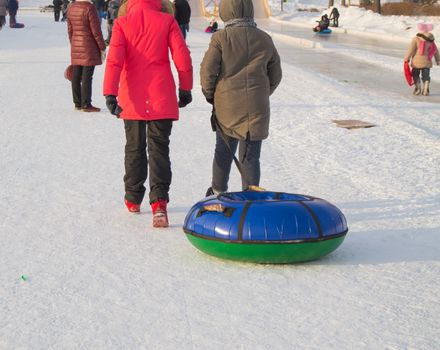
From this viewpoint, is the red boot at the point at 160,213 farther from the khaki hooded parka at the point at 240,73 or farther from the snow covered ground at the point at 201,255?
the khaki hooded parka at the point at 240,73

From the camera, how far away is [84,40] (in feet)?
39.7

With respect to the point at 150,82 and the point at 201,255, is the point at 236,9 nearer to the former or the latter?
the point at 150,82

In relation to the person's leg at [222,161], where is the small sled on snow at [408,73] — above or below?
below

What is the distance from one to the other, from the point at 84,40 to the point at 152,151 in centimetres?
588

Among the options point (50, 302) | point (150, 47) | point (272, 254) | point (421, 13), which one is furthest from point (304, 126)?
point (421, 13)

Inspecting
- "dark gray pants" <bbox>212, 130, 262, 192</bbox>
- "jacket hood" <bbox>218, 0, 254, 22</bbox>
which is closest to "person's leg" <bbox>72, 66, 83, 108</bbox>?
"dark gray pants" <bbox>212, 130, 262, 192</bbox>

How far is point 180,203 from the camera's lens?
7250 millimetres

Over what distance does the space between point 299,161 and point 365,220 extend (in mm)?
2354

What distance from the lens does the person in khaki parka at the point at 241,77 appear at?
20.6ft

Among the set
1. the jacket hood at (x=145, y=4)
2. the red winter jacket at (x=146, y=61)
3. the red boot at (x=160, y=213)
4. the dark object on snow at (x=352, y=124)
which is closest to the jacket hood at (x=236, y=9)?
the red winter jacket at (x=146, y=61)

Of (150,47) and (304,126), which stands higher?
(150,47)

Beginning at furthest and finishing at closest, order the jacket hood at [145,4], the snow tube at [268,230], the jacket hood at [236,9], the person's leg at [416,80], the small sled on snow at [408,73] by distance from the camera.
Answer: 1. the person's leg at [416,80]
2. the small sled on snow at [408,73]
3. the jacket hood at [145,4]
4. the jacket hood at [236,9]
5. the snow tube at [268,230]

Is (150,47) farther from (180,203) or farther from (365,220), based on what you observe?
(365,220)

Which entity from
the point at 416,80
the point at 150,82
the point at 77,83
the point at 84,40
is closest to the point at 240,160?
the point at 150,82
